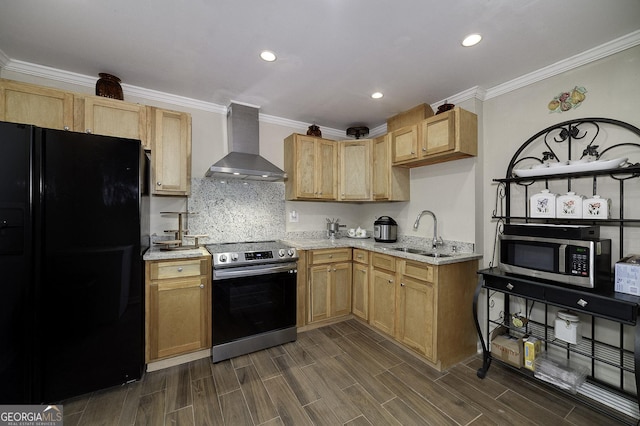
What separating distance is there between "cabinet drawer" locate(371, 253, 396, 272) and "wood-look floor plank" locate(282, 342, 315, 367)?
111 cm

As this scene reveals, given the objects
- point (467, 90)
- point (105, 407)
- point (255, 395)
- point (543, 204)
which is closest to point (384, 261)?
point (543, 204)

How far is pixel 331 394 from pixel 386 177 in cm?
226

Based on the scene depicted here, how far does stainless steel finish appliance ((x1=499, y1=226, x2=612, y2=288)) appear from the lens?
166cm

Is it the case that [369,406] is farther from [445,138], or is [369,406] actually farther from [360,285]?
[445,138]

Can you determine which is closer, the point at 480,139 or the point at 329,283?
the point at 480,139

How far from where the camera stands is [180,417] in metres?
1.69

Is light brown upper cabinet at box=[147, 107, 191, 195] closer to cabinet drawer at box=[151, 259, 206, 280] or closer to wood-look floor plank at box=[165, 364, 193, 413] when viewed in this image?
cabinet drawer at box=[151, 259, 206, 280]

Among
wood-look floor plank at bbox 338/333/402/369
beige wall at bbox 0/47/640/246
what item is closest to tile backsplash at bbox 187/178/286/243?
beige wall at bbox 0/47/640/246

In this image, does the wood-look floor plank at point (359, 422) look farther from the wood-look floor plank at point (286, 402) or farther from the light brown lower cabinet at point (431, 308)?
the light brown lower cabinet at point (431, 308)

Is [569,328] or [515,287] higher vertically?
[515,287]

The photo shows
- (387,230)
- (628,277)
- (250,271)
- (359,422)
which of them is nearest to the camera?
(628,277)

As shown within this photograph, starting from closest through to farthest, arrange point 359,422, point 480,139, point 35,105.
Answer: point 359,422
point 35,105
point 480,139

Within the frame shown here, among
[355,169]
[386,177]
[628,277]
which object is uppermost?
[355,169]

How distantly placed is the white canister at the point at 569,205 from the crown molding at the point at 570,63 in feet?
3.30
